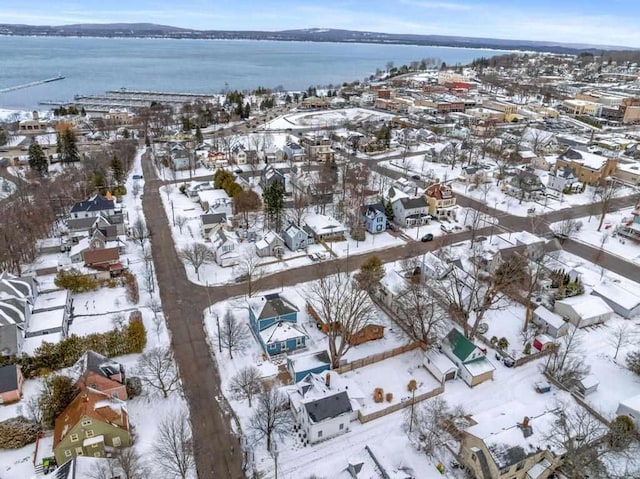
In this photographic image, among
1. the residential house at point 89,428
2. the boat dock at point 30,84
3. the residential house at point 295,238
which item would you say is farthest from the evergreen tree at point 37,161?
the boat dock at point 30,84

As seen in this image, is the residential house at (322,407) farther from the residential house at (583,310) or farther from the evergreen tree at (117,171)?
the evergreen tree at (117,171)

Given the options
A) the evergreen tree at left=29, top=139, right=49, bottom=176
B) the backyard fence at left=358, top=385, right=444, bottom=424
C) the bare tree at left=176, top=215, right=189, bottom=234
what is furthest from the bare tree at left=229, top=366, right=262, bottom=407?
the evergreen tree at left=29, top=139, right=49, bottom=176

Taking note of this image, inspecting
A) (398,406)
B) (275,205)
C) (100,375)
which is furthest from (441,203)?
(100,375)

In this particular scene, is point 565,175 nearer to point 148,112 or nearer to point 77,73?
point 148,112

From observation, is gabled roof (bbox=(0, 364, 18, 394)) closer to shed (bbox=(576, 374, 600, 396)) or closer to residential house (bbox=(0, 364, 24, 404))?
residential house (bbox=(0, 364, 24, 404))

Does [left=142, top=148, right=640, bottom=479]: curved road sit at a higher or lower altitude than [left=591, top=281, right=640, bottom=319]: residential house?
lower

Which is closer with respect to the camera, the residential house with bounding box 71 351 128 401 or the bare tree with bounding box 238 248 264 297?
the residential house with bounding box 71 351 128 401
